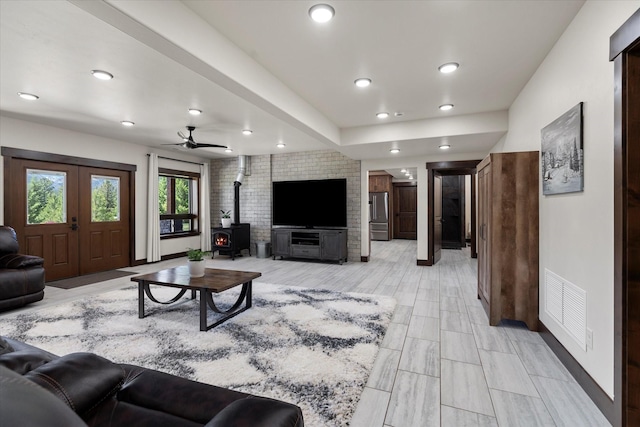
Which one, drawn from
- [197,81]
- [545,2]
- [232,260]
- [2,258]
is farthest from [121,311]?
[545,2]

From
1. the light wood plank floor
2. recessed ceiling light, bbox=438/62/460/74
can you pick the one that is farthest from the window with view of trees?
recessed ceiling light, bbox=438/62/460/74

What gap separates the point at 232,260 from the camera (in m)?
7.02

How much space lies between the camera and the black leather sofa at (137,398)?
2.84 ft

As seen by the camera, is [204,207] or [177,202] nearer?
[177,202]

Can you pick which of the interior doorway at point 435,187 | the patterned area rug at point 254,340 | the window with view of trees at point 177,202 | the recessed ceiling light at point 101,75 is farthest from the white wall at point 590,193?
the window with view of trees at point 177,202

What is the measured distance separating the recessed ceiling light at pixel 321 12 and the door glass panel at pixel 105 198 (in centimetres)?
541

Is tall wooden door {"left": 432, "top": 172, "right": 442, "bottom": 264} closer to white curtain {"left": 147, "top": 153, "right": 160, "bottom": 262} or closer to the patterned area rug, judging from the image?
the patterned area rug

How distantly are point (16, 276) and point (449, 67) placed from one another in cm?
521

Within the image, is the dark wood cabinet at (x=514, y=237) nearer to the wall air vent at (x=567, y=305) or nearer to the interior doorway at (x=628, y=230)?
the wall air vent at (x=567, y=305)

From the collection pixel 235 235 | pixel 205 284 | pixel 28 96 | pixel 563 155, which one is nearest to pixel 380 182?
pixel 235 235

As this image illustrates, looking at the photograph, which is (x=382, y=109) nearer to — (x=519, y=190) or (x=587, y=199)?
(x=519, y=190)

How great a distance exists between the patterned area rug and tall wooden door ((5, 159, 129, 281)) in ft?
6.27

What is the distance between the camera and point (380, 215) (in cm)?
1095

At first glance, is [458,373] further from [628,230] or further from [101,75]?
[101,75]
